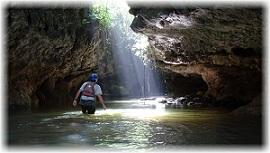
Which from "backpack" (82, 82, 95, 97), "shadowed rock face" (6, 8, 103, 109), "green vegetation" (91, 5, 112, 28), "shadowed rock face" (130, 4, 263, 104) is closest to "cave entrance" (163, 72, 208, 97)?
"shadowed rock face" (130, 4, 263, 104)

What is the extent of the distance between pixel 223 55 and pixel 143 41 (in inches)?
284

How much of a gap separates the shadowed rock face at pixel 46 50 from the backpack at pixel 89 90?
3.74 metres

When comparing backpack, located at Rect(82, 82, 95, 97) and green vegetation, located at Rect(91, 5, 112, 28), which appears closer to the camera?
backpack, located at Rect(82, 82, 95, 97)

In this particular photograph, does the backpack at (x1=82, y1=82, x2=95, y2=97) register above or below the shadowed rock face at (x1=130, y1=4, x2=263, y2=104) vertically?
below

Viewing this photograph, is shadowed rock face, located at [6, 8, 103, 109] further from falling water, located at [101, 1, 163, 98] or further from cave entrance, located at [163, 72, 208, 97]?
cave entrance, located at [163, 72, 208, 97]

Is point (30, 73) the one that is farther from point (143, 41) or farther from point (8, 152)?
point (8, 152)

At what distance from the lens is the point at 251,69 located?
20.3 meters

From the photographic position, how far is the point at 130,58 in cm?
4044

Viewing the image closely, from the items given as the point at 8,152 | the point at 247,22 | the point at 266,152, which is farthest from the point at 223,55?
the point at 8,152

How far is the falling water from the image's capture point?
30.3 m

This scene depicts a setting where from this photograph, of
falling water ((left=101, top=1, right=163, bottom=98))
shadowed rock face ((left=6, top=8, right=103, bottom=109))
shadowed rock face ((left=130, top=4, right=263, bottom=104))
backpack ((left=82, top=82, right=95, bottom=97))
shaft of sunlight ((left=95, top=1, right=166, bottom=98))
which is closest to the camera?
shadowed rock face ((left=130, top=4, right=263, bottom=104))

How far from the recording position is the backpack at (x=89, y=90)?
42.3 ft

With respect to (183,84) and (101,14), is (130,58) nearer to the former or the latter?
(183,84)

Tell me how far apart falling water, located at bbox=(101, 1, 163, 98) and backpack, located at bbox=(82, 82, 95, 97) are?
11777mm
